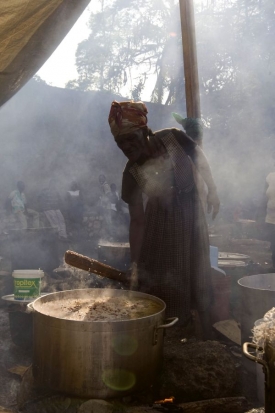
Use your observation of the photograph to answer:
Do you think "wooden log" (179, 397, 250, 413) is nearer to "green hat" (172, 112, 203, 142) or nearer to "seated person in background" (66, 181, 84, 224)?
"green hat" (172, 112, 203, 142)

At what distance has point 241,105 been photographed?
58.7 ft

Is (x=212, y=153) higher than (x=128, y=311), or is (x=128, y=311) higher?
(x=212, y=153)

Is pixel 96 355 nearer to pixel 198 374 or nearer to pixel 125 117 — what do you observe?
pixel 198 374

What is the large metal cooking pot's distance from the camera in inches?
92.7

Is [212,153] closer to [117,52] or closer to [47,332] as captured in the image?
[117,52]

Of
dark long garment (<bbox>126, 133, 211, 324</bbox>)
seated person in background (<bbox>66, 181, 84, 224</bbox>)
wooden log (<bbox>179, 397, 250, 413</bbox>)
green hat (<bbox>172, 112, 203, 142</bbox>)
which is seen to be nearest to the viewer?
wooden log (<bbox>179, 397, 250, 413</bbox>)

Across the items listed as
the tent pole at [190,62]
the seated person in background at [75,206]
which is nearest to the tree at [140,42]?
the seated person in background at [75,206]

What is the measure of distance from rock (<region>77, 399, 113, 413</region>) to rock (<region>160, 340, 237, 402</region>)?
1.76ft

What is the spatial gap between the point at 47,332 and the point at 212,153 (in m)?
16.4

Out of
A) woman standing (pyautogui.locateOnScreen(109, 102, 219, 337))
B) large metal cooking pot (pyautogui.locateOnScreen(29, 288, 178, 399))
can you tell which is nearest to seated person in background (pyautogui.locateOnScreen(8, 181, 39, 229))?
woman standing (pyautogui.locateOnScreen(109, 102, 219, 337))

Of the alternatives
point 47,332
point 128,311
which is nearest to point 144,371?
point 128,311

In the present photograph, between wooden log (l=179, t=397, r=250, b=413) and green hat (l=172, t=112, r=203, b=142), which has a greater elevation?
green hat (l=172, t=112, r=203, b=142)

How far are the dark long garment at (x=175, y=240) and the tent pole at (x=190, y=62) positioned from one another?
0.93 m

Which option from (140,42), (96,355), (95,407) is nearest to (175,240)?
(96,355)
